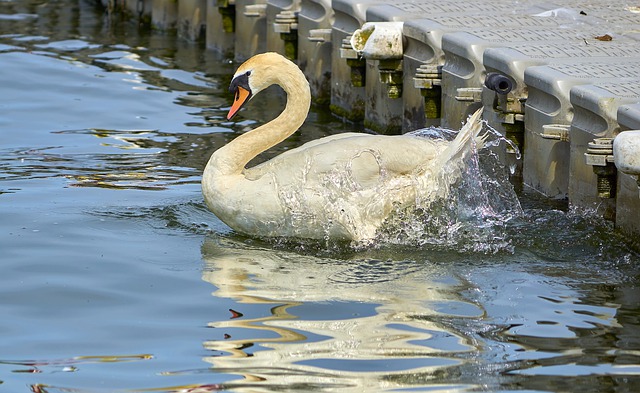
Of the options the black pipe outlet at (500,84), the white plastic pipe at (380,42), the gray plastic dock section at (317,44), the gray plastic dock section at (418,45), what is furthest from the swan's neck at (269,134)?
the gray plastic dock section at (317,44)

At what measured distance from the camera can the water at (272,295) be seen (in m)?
6.46

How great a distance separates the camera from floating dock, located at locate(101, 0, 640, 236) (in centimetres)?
939

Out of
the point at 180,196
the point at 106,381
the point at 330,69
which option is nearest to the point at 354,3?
the point at 330,69

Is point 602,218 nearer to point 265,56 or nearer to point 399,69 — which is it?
point 265,56

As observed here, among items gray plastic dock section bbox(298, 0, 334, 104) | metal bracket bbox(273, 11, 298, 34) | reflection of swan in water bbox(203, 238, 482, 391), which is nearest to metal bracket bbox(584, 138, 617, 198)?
reflection of swan in water bbox(203, 238, 482, 391)

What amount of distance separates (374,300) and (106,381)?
1.88 metres

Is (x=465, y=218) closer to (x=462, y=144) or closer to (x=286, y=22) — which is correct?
(x=462, y=144)

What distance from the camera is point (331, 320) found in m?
7.29

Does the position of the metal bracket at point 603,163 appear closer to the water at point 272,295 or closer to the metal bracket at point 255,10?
the water at point 272,295

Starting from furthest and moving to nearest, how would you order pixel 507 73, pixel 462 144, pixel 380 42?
pixel 380 42 → pixel 507 73 → pixel 462 144

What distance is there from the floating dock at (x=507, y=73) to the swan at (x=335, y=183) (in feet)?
3.13

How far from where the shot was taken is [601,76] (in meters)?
10.2

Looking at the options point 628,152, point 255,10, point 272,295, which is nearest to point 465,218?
point 628,152

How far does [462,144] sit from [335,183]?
0.87 metres
